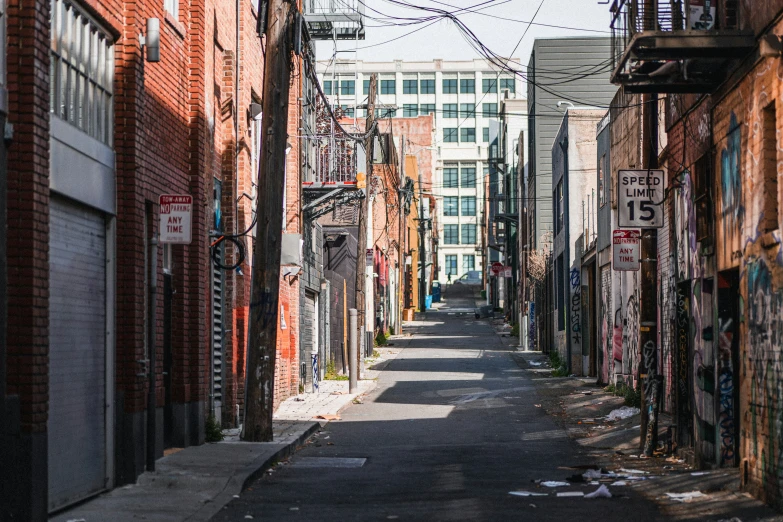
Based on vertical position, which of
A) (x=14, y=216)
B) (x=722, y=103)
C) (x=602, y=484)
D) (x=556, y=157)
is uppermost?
(x=556, y=157)

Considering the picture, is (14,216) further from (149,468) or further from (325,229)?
(325,229)

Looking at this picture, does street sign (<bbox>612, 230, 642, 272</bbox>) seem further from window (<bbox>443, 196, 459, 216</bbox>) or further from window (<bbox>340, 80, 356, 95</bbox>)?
window (<bbox>443, 196, 459, 216</bbox>)

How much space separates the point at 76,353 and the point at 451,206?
11279 cm

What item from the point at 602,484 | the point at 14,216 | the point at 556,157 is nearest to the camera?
the point at 14,216

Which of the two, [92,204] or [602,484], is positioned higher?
[92,204]

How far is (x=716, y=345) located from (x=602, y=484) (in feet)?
6.86

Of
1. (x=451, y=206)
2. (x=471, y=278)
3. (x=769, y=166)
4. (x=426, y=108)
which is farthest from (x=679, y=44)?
(x=451, y=206)

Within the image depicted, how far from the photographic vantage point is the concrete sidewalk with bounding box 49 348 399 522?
33.3ft

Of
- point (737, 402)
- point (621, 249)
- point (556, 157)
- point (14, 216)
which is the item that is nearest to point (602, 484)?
point (737, 402)

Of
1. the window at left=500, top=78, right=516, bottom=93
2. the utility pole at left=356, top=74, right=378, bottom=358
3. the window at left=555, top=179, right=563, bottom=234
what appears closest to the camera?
the utility pole at left=356, top=74, right=378, bottom=358

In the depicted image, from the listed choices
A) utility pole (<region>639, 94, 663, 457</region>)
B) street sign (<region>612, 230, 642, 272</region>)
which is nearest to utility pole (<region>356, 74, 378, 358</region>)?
street sign (<region>612, 230, 642, 272</region>)

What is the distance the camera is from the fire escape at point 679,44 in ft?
37.3

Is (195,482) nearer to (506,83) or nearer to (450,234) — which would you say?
(506,83)

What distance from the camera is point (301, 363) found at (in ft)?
87.2
